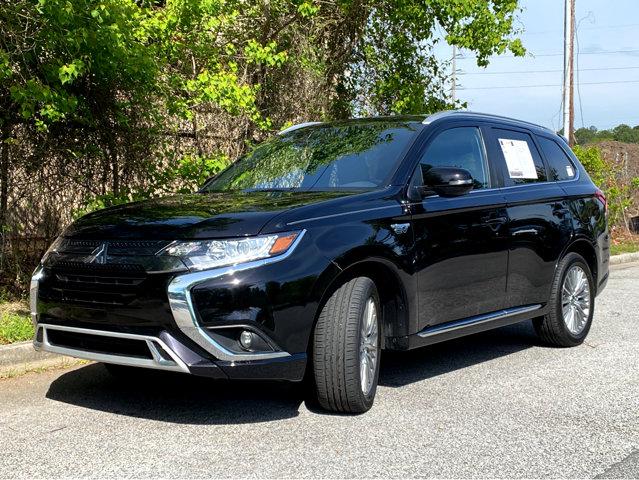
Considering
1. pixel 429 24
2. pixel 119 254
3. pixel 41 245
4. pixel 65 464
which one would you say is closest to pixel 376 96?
pixel 429 24

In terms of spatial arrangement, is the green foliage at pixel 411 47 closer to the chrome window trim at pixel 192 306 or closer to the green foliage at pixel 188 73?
the green foliage at pixel 188 73

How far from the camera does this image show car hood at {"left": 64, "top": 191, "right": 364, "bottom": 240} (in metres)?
4.31

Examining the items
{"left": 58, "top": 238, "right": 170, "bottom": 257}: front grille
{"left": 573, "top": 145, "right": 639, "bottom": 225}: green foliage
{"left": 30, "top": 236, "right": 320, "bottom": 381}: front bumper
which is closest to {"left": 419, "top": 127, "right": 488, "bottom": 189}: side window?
{"left": 30, "top": 236, "right": 320, "bottom": 381}: front bumper

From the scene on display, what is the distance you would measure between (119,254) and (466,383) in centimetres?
262

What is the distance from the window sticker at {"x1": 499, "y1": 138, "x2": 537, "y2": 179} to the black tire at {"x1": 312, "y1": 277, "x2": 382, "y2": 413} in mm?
2180

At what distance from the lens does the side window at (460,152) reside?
18.2ft

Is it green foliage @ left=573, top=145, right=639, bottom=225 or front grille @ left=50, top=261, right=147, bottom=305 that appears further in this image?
green foliage @ left=573, top=145, right=639, bottom=225

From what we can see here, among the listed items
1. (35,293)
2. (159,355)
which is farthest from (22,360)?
(159,355)

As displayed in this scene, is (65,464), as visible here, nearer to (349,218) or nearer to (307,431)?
(307,431)

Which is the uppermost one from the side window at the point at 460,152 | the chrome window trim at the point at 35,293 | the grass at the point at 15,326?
the side window at the point at 460,152

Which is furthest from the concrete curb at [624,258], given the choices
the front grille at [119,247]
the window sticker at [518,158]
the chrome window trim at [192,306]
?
the front grille at [119,247]

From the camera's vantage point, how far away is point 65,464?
3965 millimetres

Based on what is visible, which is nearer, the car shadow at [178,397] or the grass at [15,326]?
the car shadow at [178,397]

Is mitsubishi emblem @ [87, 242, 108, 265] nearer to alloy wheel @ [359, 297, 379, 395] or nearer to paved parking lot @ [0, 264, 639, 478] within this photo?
paved parking lot @ [0, 264, 639, 478]
